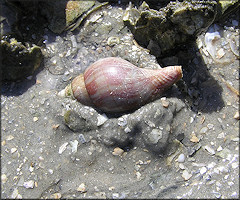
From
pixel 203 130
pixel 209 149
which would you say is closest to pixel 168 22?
pixel 203 130

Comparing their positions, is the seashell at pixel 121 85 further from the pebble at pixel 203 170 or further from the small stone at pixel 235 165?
the small stone at pixel 235 165

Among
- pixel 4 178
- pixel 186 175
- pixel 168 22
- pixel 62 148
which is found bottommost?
pixel 186 175

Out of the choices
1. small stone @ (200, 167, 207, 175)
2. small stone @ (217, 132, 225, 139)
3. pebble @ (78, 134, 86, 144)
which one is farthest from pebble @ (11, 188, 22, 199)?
small stone @ (217, 132, 225, 139)

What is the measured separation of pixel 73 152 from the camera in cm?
353

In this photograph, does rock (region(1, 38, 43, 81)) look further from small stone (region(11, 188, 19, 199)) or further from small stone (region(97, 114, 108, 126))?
small stone (region(11, 188, 19, 199))

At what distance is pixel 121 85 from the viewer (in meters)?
3.49

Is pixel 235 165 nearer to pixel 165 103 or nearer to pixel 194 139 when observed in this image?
pixel 194 139

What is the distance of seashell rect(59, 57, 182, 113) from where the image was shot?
11.5 ft

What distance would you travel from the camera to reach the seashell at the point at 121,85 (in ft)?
11.5

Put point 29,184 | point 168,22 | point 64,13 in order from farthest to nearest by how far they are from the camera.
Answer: point 64,13 < point 168,22 < point 29,184

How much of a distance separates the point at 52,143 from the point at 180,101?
1837 mm

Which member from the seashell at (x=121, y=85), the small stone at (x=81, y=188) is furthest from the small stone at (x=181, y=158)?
the small stone at (x=81, y=188)

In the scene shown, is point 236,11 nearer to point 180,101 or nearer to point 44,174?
point 180,101

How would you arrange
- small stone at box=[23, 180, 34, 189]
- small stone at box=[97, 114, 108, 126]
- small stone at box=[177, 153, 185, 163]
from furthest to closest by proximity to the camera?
1. small stone at box=[97, 114, 108, 126]
2. small stone at box=[177, 153, 185, 163]
3. small stone at box=[23, 180, 34, 189]
